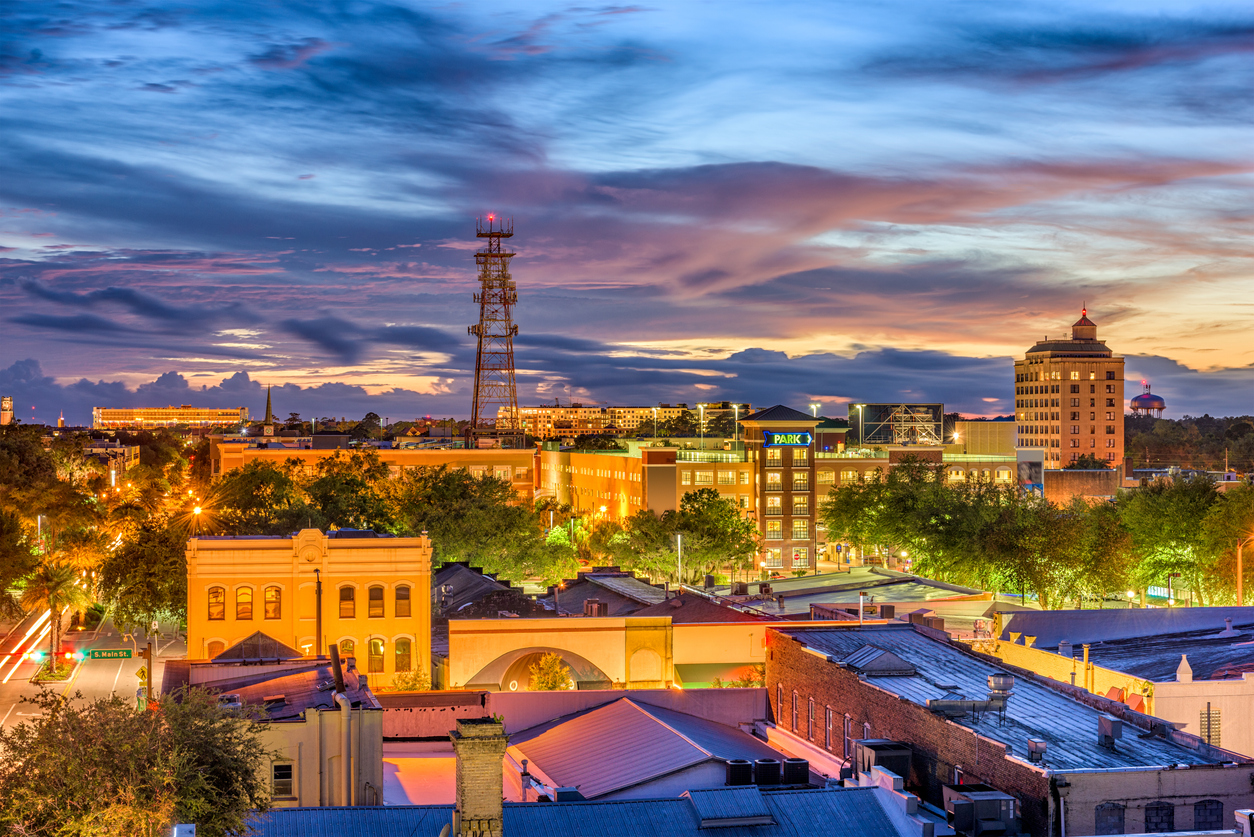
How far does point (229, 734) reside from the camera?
23.1 metres

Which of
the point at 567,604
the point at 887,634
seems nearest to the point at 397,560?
the point at 567,604

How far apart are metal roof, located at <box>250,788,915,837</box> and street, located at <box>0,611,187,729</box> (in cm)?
2694

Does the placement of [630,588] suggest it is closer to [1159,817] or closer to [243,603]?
[243,603]

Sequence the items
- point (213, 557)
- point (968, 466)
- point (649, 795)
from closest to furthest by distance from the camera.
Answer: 1. point (649, 795)
2. point (213, 557)
3. point (968, 466)

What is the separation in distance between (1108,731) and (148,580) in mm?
55895

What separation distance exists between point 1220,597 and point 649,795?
2270 inches

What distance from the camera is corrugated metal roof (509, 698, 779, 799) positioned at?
3294 cm

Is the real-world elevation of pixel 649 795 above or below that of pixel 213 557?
below

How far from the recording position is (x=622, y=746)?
35.9 meters

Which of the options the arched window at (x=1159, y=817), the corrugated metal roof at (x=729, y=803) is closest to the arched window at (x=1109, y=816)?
the arched window at (x=1159, y=817)

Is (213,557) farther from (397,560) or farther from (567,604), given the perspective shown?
(567,604)

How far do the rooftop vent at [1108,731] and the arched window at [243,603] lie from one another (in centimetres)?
3804

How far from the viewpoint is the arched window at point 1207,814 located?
81.3 ft

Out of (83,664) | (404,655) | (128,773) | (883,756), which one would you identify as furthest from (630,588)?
(128,773)
